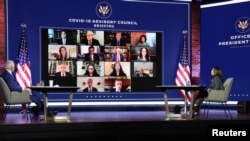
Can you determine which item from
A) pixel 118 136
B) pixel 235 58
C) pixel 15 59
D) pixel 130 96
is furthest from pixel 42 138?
pixel 235 58

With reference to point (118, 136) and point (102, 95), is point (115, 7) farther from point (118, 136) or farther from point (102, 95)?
point (118, 136)

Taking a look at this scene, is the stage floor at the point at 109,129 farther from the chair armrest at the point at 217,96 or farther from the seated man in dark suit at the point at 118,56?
the seated man in dark suit at the point at 118,56

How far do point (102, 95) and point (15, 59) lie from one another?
236 centimetres

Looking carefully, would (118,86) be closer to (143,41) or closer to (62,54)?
(143,41)

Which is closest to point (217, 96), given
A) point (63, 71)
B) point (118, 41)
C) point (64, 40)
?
point (118, 41)

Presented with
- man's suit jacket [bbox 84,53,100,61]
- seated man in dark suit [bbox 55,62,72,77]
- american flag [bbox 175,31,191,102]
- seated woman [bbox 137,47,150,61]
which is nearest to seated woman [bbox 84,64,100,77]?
man's suit jacket [bbox 84,53,100,61]

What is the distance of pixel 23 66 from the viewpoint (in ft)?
32.7

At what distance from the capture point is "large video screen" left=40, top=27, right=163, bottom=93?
408 inches

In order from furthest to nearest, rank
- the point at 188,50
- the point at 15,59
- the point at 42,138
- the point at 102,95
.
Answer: the point at 188,50
the point at 102,95
the point at 15,59
the point at 42,138

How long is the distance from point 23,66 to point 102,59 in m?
1.98

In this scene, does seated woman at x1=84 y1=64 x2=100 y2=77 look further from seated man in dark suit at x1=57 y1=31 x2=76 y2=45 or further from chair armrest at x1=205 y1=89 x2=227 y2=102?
chair armrest at x1=205 y1=89 x2=227 y2=102

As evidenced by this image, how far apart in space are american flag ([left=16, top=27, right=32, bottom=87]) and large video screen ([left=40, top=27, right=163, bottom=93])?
0.43m

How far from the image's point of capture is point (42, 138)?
622 cm

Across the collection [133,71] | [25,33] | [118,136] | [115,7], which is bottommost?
[118,136]
